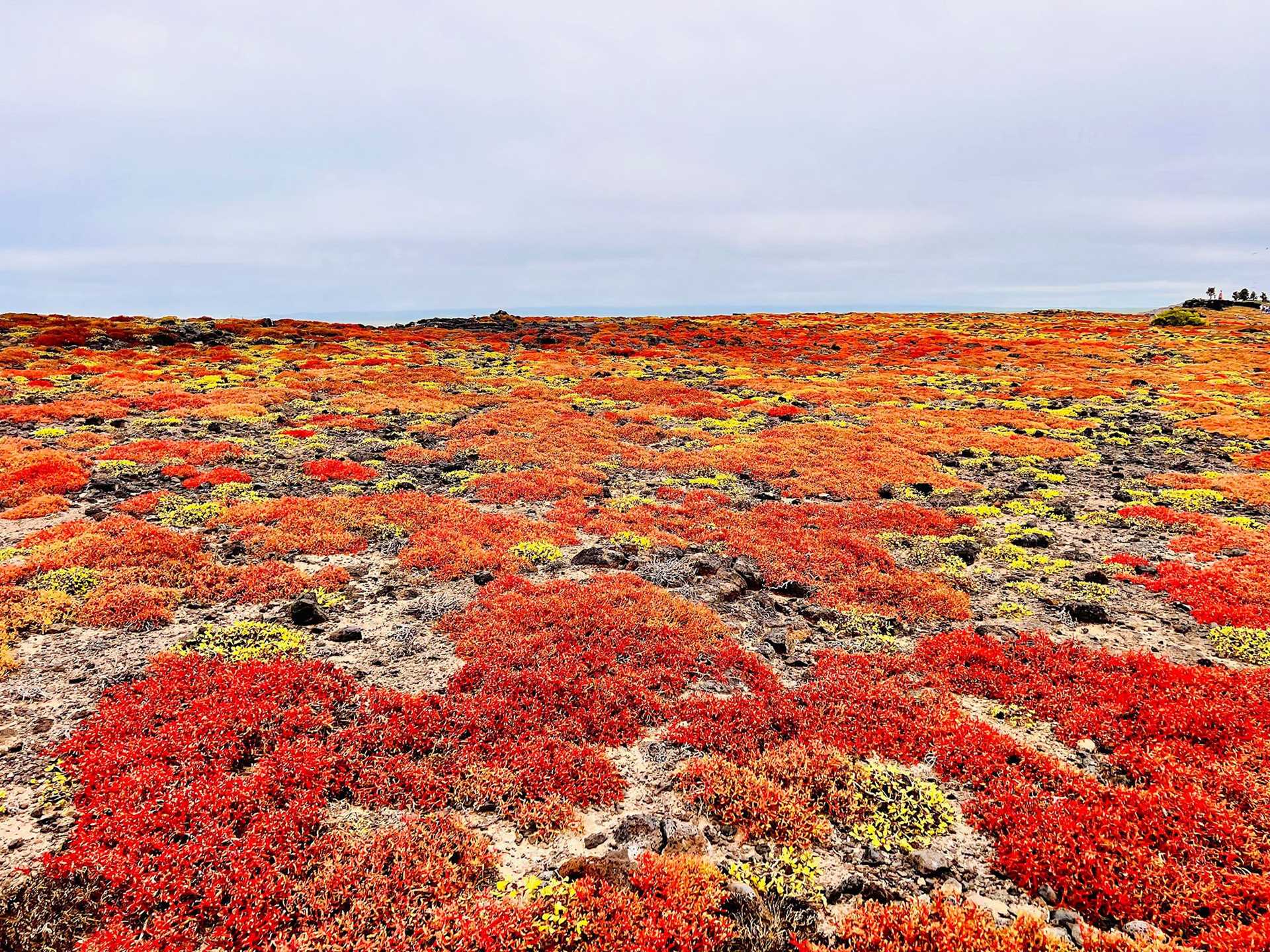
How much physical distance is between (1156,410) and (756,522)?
127 ft

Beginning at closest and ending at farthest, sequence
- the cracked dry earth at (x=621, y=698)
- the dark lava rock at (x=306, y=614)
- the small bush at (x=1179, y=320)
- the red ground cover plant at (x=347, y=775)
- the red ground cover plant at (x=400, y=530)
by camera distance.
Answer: the red ground cover plant at (x=347, y=775) < the cracked dry earth at (x=621, y=698) < the dark lava rock at (x=306, y=614) < the red ground cover plant at (x=400, y=530) < the small bush at (x=1179, y=320)

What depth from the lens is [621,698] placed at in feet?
37.6

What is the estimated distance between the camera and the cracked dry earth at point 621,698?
7.23 metres

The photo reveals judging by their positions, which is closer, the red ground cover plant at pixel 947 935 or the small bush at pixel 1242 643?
the red ground cover plant at pixel 947 935

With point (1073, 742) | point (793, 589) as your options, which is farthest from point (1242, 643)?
point (793, 589)

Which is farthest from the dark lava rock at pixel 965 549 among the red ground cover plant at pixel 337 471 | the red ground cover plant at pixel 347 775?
the red ground cover plant at pixel 337 471

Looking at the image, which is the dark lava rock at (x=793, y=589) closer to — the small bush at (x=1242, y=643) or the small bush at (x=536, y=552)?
the small bush at (x=536, y=552)

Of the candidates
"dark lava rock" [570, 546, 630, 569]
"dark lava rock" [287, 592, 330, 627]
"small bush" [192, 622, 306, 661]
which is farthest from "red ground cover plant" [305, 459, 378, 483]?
"small bush" [192, 622, 306, 661]

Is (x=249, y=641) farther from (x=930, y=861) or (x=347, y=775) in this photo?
(x=930, y=861)

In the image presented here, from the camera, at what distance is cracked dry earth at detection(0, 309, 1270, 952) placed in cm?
723

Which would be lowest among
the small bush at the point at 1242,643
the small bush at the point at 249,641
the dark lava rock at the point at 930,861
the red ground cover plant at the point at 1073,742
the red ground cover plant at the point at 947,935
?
the dark lava rock at the point at 930,861

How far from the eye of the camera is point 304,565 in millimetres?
16672

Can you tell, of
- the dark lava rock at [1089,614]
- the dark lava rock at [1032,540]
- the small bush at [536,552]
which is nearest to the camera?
the dark lava rock at [1089,614]

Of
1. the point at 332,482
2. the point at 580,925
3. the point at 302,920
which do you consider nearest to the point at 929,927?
the point at 580,925
